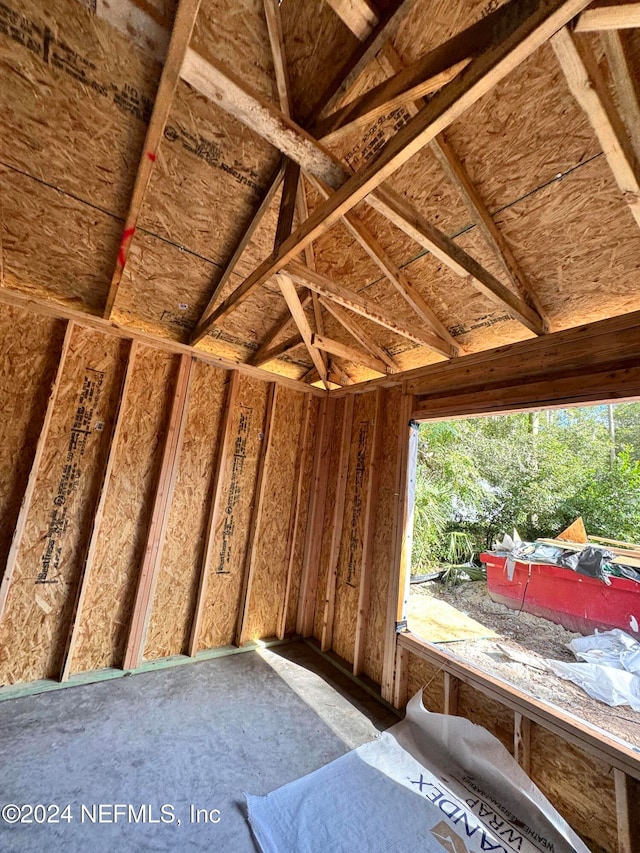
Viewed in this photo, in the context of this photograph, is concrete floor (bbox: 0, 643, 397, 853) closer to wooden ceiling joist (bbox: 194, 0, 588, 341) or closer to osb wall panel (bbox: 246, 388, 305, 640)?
osb wall panel (bbox: 246, 388, 305, 640)

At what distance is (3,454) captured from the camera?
2.65 m

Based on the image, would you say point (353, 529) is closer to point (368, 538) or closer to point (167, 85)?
point (368, 538)

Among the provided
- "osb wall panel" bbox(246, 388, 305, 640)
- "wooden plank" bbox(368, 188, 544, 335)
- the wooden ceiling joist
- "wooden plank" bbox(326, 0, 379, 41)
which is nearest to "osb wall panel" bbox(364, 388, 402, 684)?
"osb wall panel" bbox(246, 388, 305, 640)

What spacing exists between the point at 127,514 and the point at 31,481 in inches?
31.4

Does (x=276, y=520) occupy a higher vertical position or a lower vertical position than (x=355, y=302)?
lower

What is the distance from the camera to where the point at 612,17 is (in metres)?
1.02

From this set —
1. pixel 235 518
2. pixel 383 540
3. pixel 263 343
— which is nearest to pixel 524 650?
pixel 383 540

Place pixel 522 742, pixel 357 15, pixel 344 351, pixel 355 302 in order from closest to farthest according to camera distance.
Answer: pixel 357 15 < pixel 522 742 < pixel 355 302 < pixel 344 351

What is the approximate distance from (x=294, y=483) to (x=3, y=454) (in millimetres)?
2770

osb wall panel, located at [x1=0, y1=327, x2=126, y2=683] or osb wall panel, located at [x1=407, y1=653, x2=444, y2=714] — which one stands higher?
osb wall panel, located at [x1=0, y1=327, x2=126, y2=683]

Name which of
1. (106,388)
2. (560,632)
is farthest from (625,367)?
(560,632)

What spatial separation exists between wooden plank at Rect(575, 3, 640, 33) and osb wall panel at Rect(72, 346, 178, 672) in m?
A: 3.47

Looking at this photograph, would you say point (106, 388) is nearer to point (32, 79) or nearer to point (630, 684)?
point (32, 79)

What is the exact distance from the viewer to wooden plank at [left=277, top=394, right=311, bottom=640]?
3840 mm
